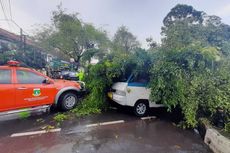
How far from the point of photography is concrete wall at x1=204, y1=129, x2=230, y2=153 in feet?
11.4

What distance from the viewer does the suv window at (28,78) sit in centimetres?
524

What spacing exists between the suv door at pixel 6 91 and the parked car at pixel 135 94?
10.8 ft

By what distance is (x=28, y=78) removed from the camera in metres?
5.40

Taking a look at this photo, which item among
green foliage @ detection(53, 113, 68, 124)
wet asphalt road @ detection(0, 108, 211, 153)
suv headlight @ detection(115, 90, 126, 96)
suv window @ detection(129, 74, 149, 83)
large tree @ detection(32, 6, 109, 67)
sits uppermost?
large tree @ detection(32, 6, 109, 67)

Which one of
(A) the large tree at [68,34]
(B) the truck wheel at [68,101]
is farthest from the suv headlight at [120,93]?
(A) the large tree at [68,34]

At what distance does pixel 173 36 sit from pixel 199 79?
13.0 ft

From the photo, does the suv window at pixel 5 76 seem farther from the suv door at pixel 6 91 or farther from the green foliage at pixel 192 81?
the green foliage at pixel 192 81

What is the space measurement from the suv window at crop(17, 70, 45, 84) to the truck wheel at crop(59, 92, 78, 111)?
3.35 ft

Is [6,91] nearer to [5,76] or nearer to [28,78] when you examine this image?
[5,76]

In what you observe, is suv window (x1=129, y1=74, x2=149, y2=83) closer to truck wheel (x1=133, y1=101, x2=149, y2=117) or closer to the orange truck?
truck wheel (x1=133, y1=101, x2=149, y2=117)

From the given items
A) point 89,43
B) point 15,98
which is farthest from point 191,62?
point 89,43

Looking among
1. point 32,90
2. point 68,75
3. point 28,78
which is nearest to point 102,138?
point 32,90

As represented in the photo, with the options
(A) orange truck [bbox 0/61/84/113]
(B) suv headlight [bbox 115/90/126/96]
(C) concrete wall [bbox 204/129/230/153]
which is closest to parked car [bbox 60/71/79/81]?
(A) orange truck [bbox 0/61/84/113]

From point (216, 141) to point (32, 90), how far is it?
5.33 meters
